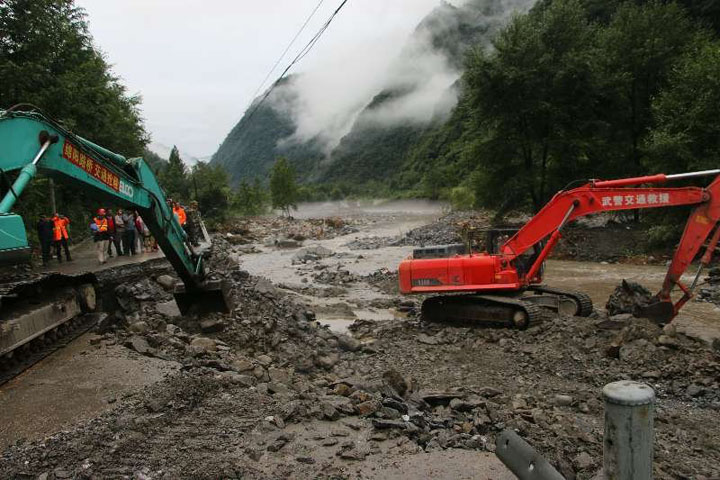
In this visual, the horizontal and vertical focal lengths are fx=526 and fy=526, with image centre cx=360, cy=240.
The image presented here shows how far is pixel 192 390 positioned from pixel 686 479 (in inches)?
185

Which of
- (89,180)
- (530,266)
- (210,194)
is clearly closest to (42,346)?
(89,180)

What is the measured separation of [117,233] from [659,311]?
12.7 m

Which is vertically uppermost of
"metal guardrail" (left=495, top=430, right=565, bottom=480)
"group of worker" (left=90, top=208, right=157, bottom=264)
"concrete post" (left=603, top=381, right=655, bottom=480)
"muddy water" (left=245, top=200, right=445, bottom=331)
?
"group of worker" (left=90, top=208, right=157, bottom=264)

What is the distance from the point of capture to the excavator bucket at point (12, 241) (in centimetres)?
426

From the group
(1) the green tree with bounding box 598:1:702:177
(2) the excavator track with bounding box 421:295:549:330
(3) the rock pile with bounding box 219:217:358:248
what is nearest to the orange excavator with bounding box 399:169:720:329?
(2) the excavator track with bounding box 421:295:549:330

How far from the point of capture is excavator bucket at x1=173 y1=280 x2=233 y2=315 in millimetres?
9258

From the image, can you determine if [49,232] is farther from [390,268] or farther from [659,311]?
[659,311]

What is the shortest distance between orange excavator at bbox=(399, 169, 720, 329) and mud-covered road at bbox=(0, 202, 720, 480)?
1.74 feet

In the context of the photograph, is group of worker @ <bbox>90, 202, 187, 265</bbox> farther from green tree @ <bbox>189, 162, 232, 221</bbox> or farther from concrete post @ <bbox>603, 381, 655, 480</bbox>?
green tree @ <bbox>189, 162, 232, 221</bbox>

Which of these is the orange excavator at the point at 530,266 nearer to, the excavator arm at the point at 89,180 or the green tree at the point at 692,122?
the excavator arm at the point at 89,180

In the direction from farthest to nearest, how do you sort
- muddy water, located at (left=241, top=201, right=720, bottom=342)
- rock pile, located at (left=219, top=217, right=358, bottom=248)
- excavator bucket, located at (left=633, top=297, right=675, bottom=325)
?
rock pile, located at (left=219, top=217, right=358, bottom=248), muddy water, located at (left=241, top=201, right=720, bottom=342), excavator bucket, located at (left=633, top=297, right=675, bottom=325)

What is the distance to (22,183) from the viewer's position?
4895mm

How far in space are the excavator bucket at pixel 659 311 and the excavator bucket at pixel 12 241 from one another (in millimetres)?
10256

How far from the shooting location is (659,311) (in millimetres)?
10094
